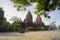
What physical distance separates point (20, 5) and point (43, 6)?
1.26 metres

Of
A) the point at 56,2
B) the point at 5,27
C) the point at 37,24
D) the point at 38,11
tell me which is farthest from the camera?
the point at 37,24

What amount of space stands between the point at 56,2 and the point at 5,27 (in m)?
32.9

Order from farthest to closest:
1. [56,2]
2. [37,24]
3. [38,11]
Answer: [37,24] < [38,11] < [56,2]

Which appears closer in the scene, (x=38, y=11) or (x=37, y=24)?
(x=38, y=11)

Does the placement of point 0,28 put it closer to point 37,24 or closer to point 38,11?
point 37,24

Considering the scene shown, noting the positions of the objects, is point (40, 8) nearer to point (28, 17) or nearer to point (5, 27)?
point (5, 27)

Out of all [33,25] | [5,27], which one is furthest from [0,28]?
[33,25]

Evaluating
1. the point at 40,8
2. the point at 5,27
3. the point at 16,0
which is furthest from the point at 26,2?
the point at 5,27

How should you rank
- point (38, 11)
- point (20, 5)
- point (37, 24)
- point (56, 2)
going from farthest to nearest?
point (37, 24), point (38, 11), point (20, 5), point (56, 2)

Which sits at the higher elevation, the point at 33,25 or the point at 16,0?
the point at 16,0

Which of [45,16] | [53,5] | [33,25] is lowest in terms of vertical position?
[33,25]

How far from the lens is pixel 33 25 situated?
58.4m

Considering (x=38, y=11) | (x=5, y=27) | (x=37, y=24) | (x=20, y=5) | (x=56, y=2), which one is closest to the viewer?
(x=56, y=2)

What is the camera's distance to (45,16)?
10.3 meters
